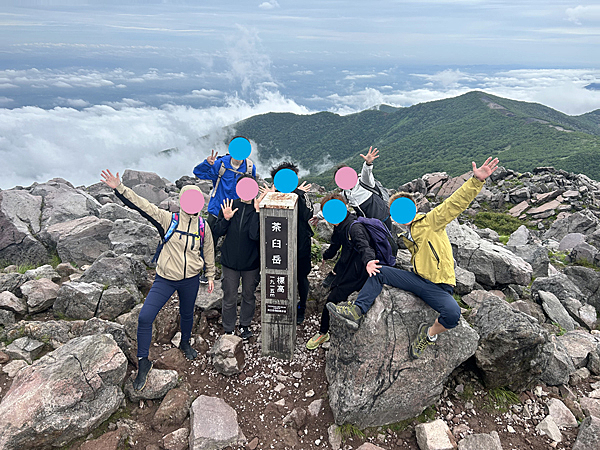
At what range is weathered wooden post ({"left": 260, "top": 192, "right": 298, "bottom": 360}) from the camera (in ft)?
20.8

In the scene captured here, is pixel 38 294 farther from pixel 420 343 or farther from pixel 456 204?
pixel 456 204

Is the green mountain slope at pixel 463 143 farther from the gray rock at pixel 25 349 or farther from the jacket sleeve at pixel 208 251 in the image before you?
the gray rock at pixel 25 349

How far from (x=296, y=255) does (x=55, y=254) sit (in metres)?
8.95

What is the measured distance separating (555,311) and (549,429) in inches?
175

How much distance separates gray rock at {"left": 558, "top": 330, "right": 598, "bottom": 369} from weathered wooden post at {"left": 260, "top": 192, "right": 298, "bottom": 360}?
18.3 ft

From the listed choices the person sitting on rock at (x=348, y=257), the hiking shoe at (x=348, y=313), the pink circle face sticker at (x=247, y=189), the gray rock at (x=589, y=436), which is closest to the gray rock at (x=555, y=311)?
the gray rock at (x=589, y=436)

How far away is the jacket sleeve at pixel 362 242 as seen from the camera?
18.6 ft

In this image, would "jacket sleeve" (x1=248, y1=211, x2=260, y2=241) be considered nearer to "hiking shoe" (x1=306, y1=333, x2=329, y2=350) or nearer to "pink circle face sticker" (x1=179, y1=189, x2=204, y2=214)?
"pink circle face sticker" (x1=179, y1=189, x2=204, y2=214)

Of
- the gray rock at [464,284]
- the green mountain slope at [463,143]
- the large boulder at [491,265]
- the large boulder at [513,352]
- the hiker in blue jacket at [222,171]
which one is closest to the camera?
the large boulder at [513,352]

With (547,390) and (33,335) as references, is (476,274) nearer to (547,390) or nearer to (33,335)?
(547,390)

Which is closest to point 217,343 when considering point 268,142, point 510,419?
point 510,419

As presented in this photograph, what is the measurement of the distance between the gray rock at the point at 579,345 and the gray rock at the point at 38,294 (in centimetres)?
1090

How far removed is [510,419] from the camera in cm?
569

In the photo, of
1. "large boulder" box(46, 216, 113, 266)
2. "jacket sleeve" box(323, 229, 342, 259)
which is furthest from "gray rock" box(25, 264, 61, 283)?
"jacket sleeve" box(323, 229, 342, 259)
